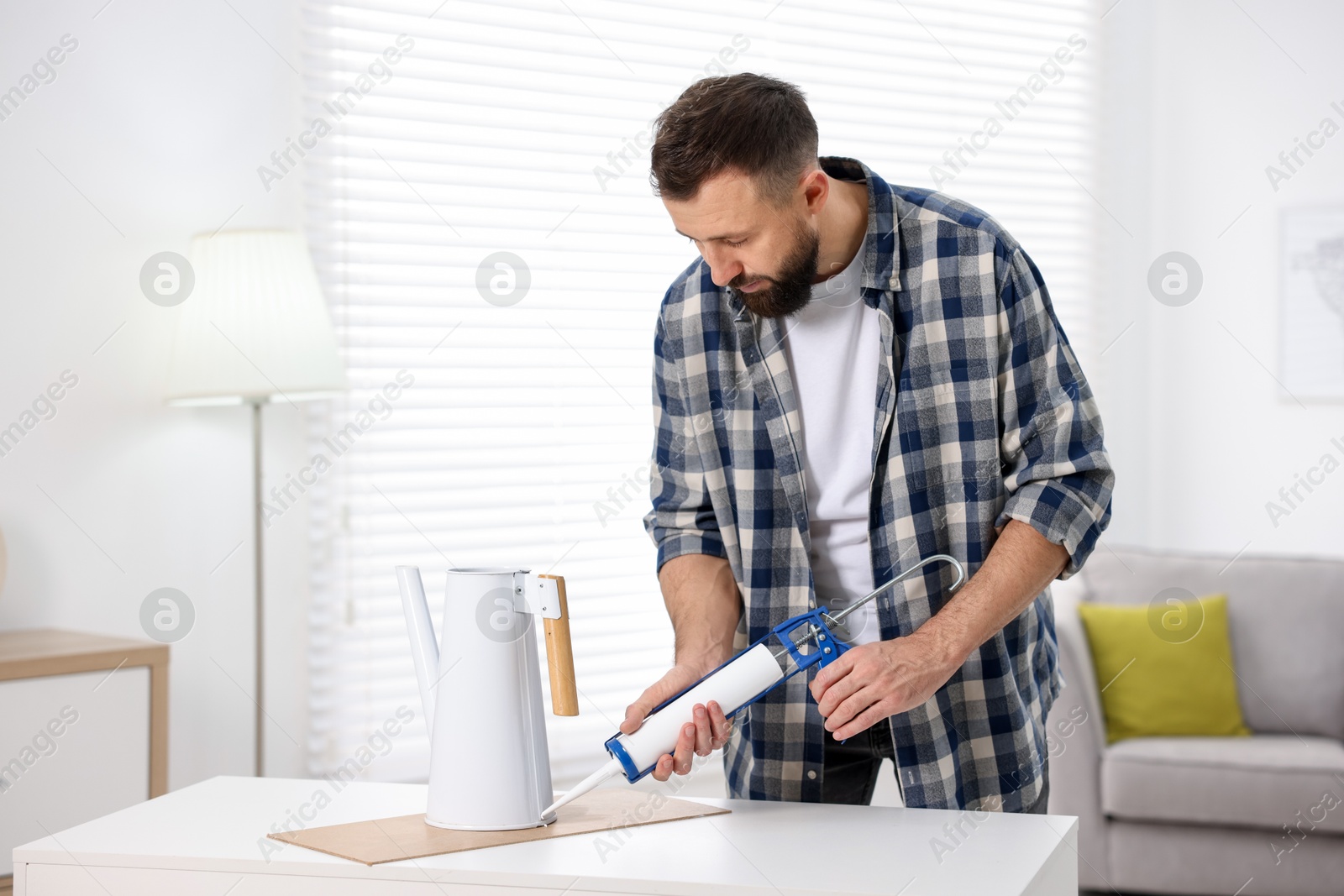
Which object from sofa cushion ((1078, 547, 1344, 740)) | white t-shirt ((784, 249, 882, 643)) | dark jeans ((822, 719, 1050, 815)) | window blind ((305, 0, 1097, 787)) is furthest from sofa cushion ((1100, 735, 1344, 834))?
white t-shirt ((784, 249, 882, 643))

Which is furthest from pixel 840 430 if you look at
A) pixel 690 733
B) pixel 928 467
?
pixel 690 733

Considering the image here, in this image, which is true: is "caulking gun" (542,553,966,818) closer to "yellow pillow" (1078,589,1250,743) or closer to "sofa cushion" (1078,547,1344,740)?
"yellow pillow" (1078,589,1250,743)

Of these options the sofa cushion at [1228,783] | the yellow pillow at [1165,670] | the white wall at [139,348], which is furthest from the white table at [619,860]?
the yellow pillow at [1165,670]

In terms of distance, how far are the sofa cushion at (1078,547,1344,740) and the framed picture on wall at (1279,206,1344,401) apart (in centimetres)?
89

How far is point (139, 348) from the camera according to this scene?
2.52 meters

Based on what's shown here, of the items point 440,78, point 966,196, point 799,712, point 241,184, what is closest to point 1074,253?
point 966,196

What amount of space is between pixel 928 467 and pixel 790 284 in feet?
0.95

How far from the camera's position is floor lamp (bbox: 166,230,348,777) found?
7.68 ft

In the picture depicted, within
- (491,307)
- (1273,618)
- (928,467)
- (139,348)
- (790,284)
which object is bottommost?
(1273,618)

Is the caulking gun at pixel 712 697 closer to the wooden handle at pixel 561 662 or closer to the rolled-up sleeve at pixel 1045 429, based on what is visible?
the wooden handle at pixel 561 662

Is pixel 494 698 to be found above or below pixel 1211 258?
below

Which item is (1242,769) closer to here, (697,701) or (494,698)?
(697,701)

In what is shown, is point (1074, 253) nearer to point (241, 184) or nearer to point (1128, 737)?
point (1128, 737)

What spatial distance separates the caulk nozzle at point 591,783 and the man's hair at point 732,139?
0.67m
